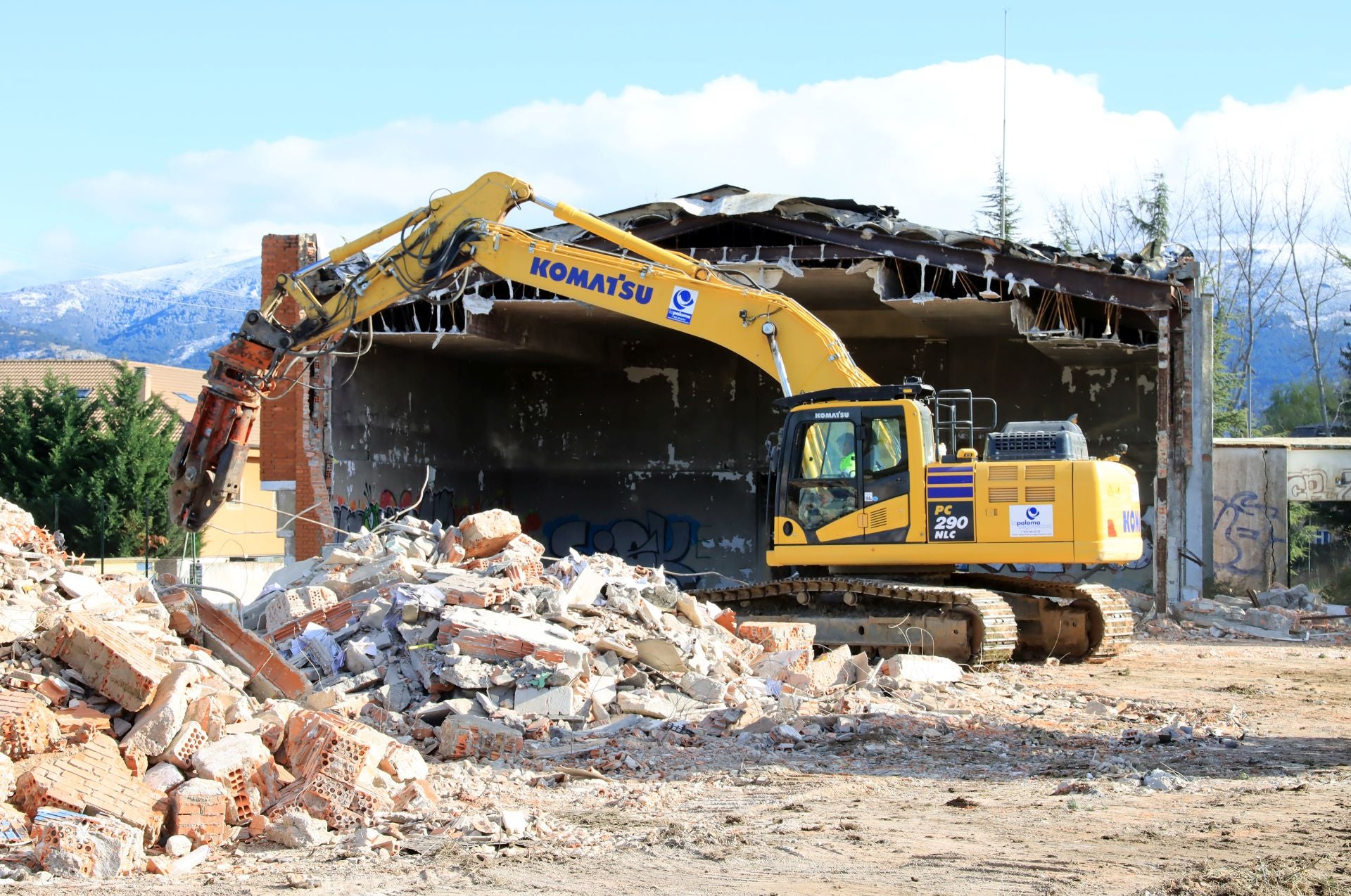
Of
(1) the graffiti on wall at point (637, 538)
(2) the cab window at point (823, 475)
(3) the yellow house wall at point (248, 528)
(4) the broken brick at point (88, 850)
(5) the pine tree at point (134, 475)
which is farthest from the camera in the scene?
(3) the yellow house wall at point (248, 528)

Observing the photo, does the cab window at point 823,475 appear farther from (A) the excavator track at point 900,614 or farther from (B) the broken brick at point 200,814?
(B) the broken brick at point 200,814

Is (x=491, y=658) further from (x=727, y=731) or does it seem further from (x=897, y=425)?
(x=897, y=425)

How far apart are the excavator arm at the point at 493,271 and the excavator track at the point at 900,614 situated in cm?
199

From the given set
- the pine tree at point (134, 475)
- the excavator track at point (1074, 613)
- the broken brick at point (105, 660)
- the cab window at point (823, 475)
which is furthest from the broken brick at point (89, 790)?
the pine tree at point (134, 475)

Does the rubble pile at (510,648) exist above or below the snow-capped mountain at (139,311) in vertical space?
below

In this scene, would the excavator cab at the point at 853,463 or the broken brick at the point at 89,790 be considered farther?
the excavator cab at the point at 853,463

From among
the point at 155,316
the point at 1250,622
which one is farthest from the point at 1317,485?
the point at 155,316

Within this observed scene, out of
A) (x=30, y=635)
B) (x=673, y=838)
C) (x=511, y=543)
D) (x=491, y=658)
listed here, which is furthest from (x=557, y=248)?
(x=673, y=838)

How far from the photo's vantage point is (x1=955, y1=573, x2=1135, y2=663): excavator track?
14.1 meters

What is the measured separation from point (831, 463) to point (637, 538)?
1164cm

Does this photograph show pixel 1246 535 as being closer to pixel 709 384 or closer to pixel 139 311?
pixel 709 384

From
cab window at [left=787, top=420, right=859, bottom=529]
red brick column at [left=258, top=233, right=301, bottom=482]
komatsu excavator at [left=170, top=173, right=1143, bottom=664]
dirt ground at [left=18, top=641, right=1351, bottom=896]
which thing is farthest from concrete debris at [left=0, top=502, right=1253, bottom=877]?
red brick column at [left=258, top=233, right=301, bottom=482]

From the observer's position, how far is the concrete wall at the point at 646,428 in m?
22.2

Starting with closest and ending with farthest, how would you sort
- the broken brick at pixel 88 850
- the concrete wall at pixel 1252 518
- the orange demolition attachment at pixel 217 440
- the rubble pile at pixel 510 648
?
the broken brick at pixel 88 850 < the rubble pile at pixel 510 648 < the orange demolition attachment at pixel 217 440 < the concrete wall at pixel 1252 518
